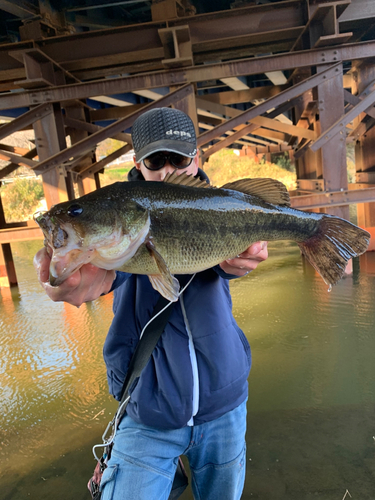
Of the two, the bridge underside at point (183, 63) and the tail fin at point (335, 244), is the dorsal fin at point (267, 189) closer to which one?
the tail fin at point (335, 244)

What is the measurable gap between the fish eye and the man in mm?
226

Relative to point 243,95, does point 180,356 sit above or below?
below

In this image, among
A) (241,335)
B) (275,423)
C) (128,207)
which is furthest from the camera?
(275,423)

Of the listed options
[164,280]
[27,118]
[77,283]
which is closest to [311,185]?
[27,118]

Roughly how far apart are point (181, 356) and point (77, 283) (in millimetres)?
586

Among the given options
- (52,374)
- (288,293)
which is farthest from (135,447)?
(288,293)

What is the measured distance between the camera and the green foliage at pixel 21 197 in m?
26.6

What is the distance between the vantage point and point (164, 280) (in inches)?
54.7

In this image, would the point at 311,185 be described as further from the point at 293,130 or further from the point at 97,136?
the point at 97,136

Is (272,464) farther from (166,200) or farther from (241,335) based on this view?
(166,200)

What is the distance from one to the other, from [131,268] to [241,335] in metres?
0.83

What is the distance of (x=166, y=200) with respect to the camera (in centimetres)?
148

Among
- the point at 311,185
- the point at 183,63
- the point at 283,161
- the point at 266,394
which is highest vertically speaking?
the point at 183,63

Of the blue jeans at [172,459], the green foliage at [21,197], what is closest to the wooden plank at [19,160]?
the blue jeans at [172,459]
